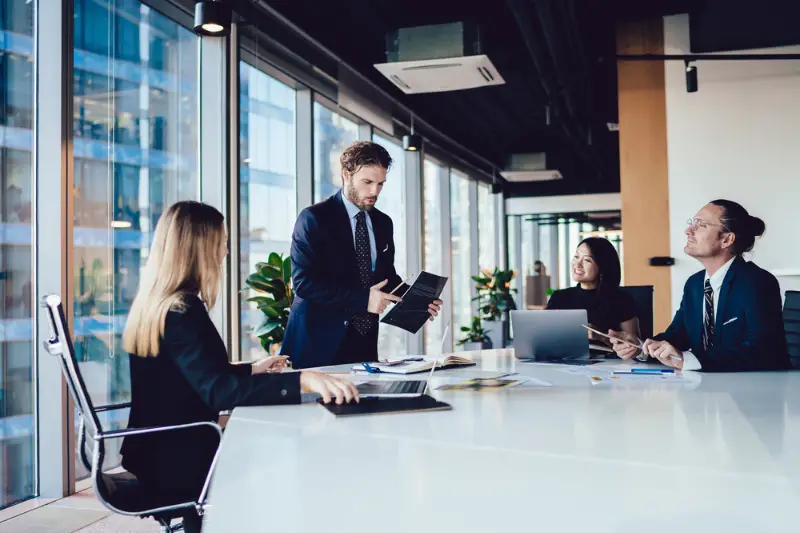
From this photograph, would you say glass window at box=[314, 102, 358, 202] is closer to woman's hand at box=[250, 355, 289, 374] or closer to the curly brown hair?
the curly brown hair

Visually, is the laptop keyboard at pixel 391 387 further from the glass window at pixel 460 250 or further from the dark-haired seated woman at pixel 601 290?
the glass window at pixel 460 250

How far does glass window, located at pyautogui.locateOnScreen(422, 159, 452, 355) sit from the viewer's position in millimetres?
10303

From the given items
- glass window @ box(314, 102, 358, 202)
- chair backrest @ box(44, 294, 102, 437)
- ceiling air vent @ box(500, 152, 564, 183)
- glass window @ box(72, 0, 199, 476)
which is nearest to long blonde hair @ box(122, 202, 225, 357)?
chair backrest @ box(44, 294, 102, 437)

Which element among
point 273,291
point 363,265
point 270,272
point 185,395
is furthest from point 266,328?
point 185,395

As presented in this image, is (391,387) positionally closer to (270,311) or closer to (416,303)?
(416,303)

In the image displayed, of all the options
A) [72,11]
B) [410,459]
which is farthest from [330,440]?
[72,11]

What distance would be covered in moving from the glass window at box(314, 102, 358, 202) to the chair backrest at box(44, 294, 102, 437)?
470 centimetres

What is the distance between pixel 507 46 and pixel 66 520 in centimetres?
558

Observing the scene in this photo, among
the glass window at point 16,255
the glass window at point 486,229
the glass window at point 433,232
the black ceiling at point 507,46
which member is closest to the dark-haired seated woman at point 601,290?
the black ceiling at point 507,46

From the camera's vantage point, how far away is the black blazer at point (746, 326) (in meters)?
2.37

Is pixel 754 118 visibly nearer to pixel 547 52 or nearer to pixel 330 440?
pixel 547 52

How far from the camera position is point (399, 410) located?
162 centimetres

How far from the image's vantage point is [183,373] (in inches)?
70.3

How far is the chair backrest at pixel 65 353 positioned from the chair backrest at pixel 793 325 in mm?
2777
